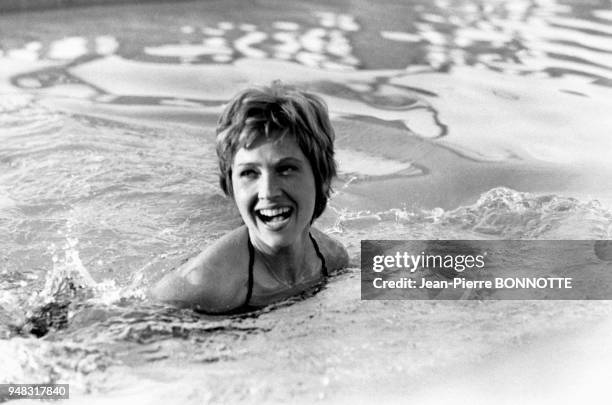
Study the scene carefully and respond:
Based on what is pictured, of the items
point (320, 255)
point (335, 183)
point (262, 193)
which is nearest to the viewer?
point (262, 193)

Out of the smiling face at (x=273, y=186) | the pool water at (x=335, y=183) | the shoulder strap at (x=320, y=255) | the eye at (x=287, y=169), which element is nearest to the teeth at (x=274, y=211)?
the smiling face at (x=273, y=186)

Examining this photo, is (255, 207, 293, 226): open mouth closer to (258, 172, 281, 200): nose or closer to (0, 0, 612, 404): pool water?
(258, 172, 281, 200): nose

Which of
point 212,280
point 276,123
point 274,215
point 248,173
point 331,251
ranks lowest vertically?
point 331,251

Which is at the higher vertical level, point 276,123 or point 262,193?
point 276,123

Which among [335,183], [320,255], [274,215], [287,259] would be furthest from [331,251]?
[335,183]

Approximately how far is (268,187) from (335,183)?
1.62m

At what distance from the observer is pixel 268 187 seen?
283cm

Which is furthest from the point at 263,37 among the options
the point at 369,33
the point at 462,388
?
the point at 462,388

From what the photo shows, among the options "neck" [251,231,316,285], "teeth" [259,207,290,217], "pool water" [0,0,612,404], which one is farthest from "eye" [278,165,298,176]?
"pool water" [0,0,612,404]

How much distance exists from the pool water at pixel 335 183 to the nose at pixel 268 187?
0.40 metres

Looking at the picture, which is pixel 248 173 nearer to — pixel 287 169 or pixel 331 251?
pixel 287 169

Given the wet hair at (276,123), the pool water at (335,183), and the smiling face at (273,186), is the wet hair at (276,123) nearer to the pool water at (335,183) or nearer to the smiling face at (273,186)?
the smiling face at (273,186)

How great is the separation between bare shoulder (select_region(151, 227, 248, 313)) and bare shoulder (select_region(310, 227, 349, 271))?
0.39 m

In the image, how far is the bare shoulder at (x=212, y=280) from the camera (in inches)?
115
